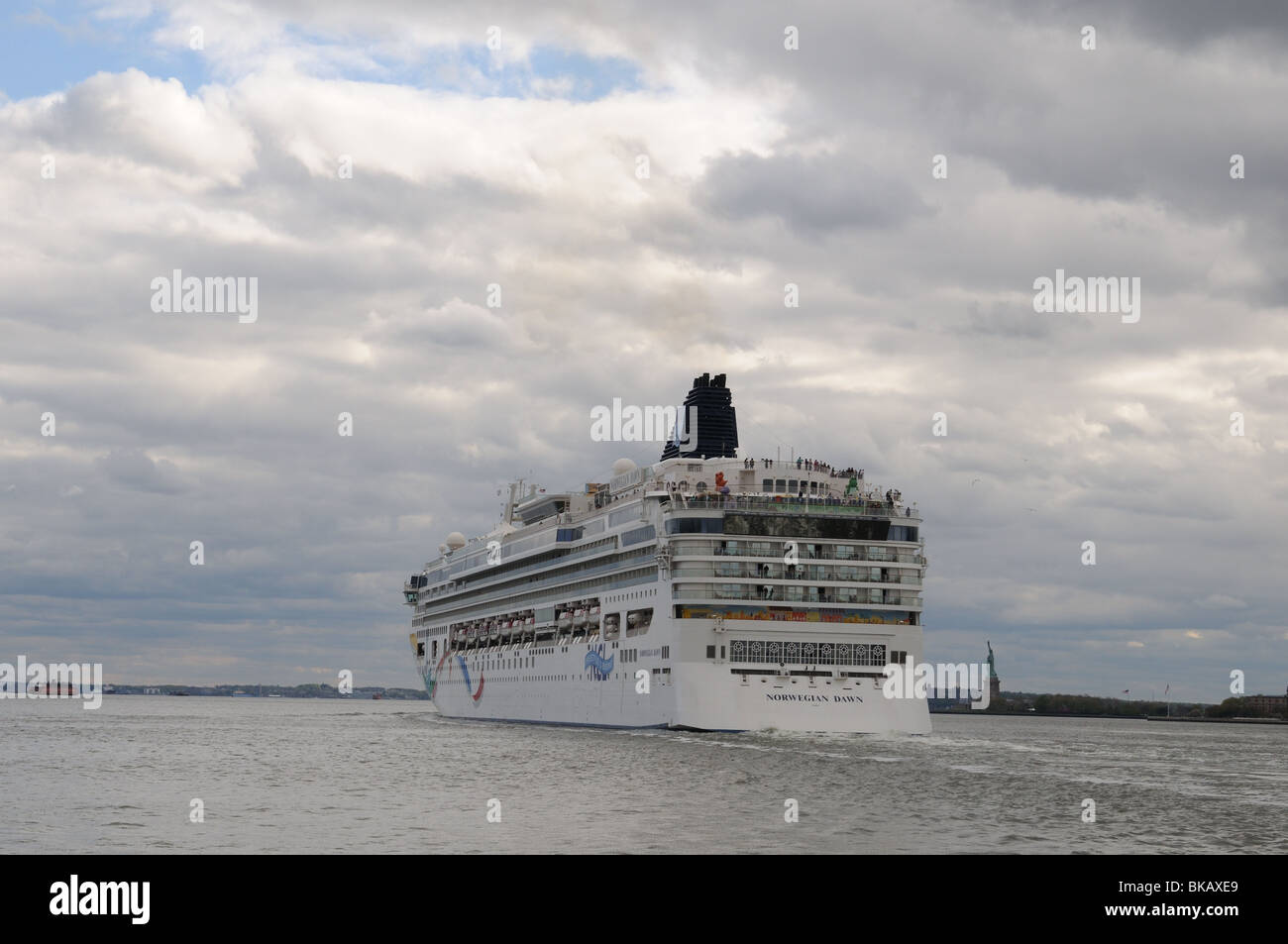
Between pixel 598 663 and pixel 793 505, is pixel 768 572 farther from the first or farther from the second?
pixel 598 663

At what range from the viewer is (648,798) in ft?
147

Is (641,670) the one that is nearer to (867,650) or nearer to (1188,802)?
(867,650)

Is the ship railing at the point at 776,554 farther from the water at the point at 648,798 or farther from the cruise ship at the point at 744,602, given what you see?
the water at the point at 648,798

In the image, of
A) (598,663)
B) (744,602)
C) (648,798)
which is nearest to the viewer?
(648,798)

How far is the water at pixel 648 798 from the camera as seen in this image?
3528cm

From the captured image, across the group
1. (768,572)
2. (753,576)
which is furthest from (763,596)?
(768,572)

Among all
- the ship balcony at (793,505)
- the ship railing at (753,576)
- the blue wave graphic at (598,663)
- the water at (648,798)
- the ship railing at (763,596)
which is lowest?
the water at (648,798)

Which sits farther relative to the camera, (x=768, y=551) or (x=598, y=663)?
(x=598, y=663)

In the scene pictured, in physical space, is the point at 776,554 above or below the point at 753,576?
above

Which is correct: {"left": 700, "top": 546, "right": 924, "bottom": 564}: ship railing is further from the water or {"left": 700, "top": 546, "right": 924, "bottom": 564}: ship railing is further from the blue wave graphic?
the blue wave graphic

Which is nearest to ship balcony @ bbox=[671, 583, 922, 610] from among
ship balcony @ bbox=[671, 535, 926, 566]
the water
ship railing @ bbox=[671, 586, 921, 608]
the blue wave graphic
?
ship railing @ bbox=[671, 586, 921, 608]

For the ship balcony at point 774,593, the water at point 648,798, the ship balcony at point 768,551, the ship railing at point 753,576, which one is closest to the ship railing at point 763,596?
the ship balcony at point 774,593

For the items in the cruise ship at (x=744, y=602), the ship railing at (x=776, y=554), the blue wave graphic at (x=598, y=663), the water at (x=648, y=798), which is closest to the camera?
the water at (x=648, y=798)
